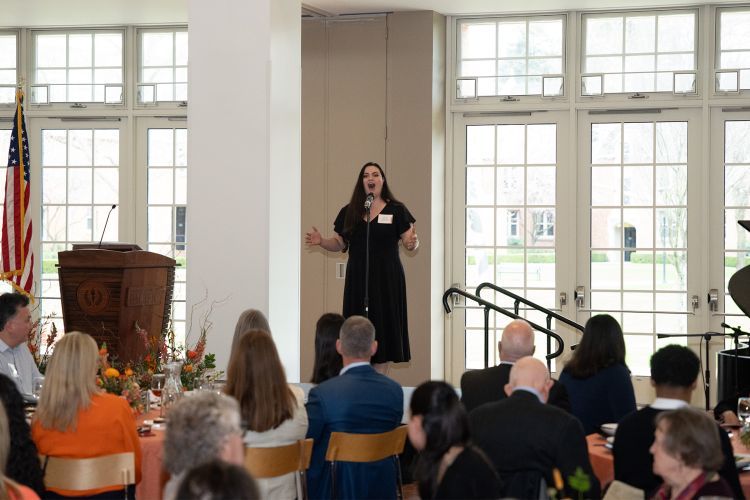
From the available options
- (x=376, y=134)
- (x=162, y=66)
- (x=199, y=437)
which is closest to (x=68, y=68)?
(x=162, y=66)

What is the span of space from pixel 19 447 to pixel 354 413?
1.57 metres

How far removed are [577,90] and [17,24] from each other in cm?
564

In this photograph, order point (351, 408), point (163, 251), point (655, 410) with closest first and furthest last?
1. point (655, 410)
2. point (351, 408)
3. point (163, 251)

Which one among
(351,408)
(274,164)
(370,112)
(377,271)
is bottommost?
(351,408)

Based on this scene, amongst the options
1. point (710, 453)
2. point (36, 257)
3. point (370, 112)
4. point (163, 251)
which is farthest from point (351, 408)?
point (36, 257)

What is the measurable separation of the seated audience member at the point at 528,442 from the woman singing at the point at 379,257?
333 centimetres

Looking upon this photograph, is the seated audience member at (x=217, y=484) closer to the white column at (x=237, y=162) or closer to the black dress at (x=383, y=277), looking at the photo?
the white column at (x=237, y=162)

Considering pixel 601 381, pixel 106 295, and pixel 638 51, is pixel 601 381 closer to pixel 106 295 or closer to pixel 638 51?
pixel 106 295

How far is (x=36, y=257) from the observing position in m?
10.4

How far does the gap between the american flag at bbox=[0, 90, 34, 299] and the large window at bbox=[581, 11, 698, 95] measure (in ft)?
16.6

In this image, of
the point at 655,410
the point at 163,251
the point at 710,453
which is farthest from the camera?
the point at 163,251

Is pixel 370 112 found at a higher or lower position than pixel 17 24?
lower

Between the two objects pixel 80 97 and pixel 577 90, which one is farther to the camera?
pixel 80 97

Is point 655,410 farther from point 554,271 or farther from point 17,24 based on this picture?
point 17,24
